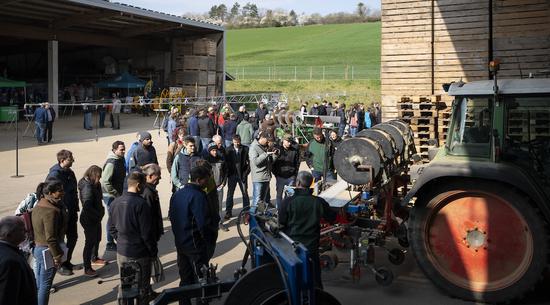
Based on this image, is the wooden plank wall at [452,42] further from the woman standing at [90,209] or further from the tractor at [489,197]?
the woman standing at [90,209]

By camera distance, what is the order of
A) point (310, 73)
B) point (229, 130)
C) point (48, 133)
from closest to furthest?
point (229, 130), point (48, 133), point (310, 73)

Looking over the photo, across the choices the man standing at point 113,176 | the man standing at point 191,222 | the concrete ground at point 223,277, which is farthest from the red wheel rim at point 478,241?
the man standing at point 113,176

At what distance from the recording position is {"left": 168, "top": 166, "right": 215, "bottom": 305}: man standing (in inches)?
220

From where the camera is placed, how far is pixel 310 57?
6075 cm

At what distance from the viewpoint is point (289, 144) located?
400 inches

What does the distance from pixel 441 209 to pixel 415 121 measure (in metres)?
4.32

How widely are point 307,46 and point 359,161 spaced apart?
6584 cm

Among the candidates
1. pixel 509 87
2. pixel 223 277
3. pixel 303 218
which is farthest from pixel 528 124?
pixel 223 277

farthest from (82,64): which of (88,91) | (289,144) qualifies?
(289,144)

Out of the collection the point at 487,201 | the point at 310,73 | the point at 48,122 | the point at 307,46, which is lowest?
the point at 487,201

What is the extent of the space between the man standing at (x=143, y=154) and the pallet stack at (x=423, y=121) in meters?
4.91

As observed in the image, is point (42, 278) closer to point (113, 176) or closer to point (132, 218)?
point (132, 218)

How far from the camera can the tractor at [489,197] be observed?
6035 mm

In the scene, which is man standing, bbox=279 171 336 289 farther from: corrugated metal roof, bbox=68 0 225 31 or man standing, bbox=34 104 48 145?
corrugated metal roof, bbox=68 0 225 31
